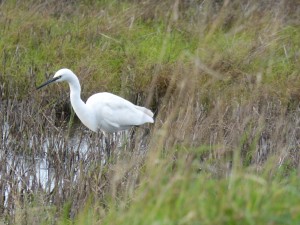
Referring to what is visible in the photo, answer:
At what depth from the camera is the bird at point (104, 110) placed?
7.05 meters

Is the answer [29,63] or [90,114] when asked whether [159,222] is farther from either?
[29,63]

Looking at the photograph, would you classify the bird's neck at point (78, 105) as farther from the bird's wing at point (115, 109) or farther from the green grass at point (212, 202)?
the green grass at point (212, 202)

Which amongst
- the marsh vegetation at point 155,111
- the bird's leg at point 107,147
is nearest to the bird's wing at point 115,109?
the marsh vegetation at point 155,111

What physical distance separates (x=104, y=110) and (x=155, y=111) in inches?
30.6

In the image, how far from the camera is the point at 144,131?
7.44m

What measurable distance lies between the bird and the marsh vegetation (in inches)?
4.5

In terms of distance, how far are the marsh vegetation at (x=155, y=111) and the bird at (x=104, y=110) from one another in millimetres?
115

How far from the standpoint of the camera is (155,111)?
26.0 ft

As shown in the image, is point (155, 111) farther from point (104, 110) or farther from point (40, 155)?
point (40, 155)

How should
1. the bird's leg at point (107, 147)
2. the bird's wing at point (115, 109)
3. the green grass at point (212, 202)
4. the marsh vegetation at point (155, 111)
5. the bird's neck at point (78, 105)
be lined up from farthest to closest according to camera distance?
the bird's wing at point (115, 109) → the bird's neck at point (78, 105) → the bird's leg at point (107, 147) → the marsh vegetation at point (155, 111) → the green grass at point (212, 202)

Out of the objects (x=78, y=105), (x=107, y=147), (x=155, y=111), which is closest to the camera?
(x=107, y=147)

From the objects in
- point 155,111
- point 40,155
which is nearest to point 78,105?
point 40,155

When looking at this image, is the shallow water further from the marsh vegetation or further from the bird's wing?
the bird's wing

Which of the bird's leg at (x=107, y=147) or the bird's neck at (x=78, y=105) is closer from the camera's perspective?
the bird's leg at (x=107, y=147)
